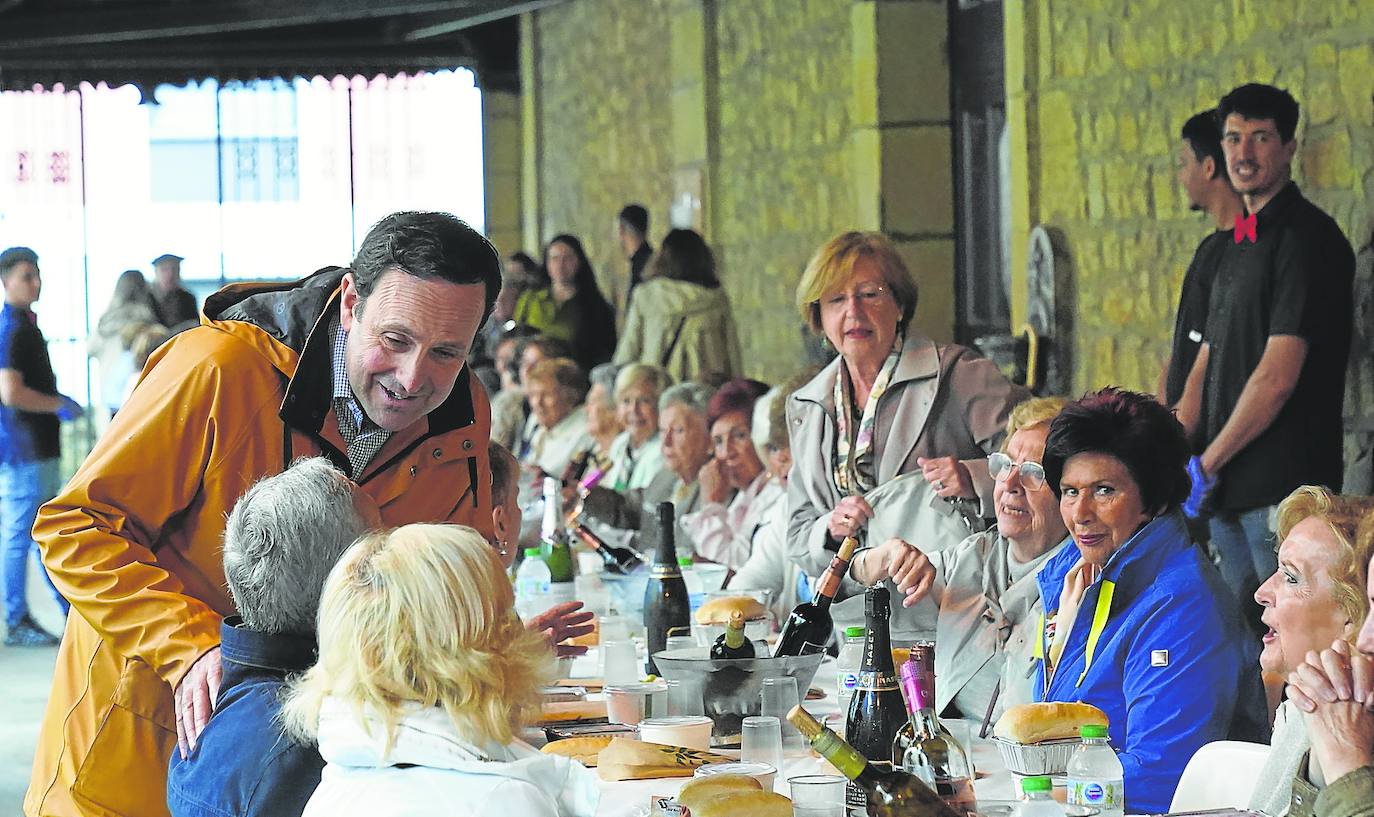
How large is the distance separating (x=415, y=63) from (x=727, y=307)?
8.66m

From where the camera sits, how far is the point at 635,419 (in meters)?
6.76

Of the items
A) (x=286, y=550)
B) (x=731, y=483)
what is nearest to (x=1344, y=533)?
(x=286, y=550)

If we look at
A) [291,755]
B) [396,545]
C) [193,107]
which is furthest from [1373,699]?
[193,107]

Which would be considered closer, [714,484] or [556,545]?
[556,545]

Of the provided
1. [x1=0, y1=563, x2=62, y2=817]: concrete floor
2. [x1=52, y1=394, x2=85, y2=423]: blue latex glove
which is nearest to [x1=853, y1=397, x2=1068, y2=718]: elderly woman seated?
[x1=0, y1=563, x2=62, y2=817]: concrete floor

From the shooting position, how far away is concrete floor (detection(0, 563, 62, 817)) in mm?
6136

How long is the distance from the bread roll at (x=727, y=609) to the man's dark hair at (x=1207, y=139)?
2.35 meters

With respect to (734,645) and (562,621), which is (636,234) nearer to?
(734,645)

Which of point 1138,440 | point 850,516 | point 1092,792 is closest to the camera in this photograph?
point 1092,792

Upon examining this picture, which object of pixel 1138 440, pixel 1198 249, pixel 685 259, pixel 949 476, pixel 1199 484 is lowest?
pixel 1199 484

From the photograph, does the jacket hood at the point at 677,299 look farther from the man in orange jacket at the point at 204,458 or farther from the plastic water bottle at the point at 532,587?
the man in orange jacket at the point at 204,458

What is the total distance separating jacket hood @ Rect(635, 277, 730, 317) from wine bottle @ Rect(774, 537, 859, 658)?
18.4ft

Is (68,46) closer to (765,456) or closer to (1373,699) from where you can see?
(765,456)

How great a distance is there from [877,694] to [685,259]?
6367 mm
